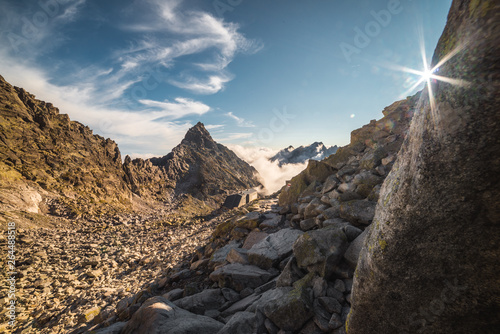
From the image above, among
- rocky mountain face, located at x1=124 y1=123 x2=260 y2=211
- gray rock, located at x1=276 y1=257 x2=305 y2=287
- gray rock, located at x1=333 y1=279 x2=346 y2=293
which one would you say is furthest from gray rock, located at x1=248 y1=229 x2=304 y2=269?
rocky mountain face, located at x1=124 y1=123 x2=260 y2=211

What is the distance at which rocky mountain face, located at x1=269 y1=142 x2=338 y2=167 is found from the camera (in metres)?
166

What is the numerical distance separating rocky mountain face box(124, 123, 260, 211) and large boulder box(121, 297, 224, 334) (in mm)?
43722

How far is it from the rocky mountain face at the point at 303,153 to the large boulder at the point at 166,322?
516 feet

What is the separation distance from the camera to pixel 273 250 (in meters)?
7.89

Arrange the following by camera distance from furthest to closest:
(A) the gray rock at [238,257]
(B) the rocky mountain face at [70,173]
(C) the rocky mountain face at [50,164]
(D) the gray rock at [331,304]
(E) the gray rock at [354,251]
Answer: (B) the rocky mountain face at [70,173] < (C) the rocky mountain face at [50,164] < (A) the gray rock at [238,257] < (E) the gray rock at [354,251] < (D) the gray rock at [331,304]

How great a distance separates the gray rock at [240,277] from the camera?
6777 mm

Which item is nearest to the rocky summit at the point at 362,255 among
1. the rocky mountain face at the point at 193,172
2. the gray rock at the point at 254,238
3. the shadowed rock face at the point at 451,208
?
the shadowed rock face at the point at 451,208

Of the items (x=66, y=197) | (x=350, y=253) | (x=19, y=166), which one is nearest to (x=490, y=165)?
(x=350, y=253)

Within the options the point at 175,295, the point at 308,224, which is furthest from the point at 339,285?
the point at 175,295

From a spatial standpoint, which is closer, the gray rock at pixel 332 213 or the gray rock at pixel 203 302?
the gray rock at pixel 203 302

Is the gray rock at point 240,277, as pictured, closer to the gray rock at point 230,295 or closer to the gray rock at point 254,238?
the gray rock at point 230,295

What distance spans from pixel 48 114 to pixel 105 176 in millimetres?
14219

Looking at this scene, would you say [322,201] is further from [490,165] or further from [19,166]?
[19,166]

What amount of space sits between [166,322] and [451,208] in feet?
20.0
